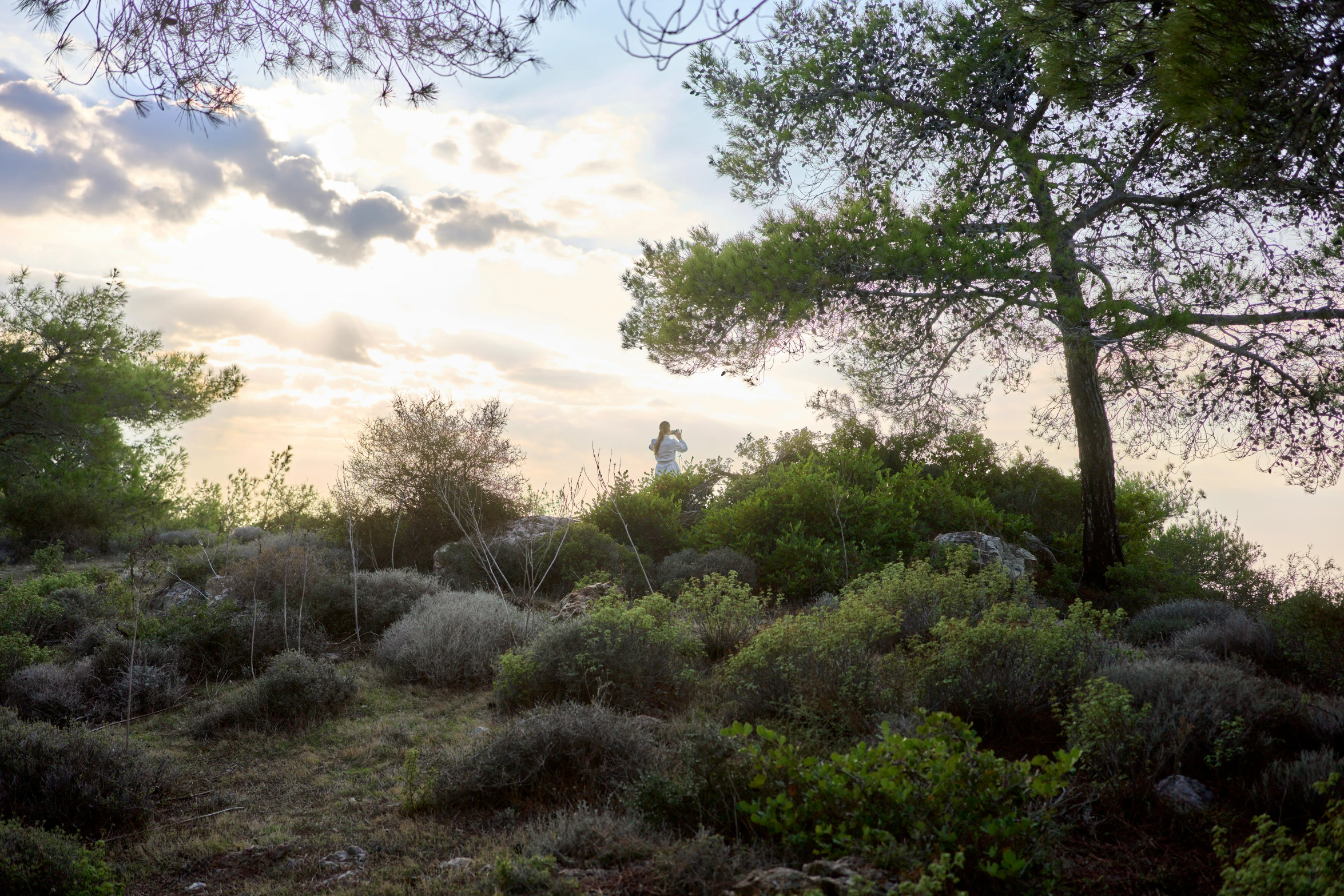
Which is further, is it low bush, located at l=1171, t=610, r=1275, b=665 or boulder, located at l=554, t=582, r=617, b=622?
boulder, located at l=554, t=582, r=617, b=622

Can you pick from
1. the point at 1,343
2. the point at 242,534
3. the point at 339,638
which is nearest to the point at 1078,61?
the point at 339,638

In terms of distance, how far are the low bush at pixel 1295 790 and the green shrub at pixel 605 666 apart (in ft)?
10.2

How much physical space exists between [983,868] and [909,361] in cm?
829

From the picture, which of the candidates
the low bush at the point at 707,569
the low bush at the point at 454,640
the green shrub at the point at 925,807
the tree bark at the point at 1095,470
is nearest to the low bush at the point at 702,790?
the green shrub at the point at 925,807

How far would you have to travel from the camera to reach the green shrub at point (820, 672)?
4552 mm

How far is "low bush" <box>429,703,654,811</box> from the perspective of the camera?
3.94 m

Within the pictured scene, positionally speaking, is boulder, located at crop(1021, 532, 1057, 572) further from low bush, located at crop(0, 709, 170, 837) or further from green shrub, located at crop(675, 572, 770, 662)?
low bush, located at crop(0, 709, 170, 837)

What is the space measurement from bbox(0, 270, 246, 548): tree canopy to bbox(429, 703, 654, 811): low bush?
1538 centimetres

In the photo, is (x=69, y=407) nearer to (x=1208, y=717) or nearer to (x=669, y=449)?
(x=669, y=449)

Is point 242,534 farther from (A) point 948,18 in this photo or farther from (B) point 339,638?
(A) point 948,18

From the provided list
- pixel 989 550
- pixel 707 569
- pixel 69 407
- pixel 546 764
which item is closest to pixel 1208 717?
pixel 546 764

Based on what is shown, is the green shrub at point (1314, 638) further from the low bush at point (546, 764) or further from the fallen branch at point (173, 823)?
the fallen branch at point (173, 823)

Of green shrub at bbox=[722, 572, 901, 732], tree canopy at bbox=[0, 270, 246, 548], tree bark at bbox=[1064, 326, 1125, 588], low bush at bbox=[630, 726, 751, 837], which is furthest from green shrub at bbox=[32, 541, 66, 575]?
tree bark at bbox=[1064, 326, 1125, 588]

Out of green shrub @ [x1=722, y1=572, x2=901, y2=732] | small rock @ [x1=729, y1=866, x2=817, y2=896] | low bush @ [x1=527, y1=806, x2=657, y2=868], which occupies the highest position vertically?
green shrub @ [x1=722, y1=572, x2=901, y2=732]
